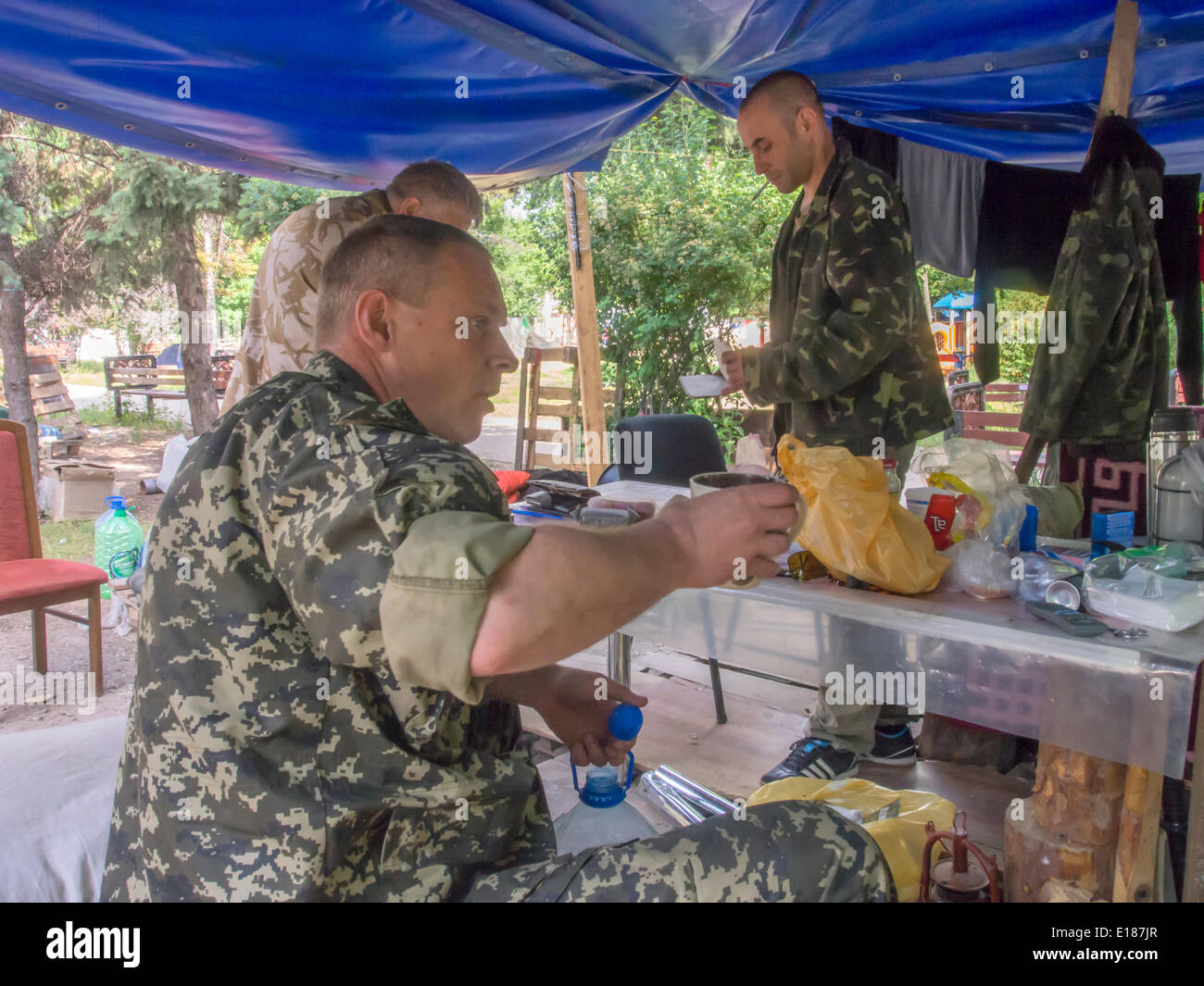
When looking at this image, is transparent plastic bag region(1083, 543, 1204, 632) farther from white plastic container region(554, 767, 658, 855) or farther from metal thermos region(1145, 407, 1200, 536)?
white plastic container region(554, 767, 658, 855)

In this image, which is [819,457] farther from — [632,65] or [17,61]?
[17,61]

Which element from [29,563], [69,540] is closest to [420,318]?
[29,563]

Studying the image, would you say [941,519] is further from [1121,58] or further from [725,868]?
[1121,58]

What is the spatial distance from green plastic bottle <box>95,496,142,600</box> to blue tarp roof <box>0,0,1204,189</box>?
2559 mm

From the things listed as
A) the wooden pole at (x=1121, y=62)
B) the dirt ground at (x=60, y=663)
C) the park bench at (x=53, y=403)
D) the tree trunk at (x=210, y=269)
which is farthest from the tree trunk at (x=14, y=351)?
the wooden pole at (x=1121, y=62)

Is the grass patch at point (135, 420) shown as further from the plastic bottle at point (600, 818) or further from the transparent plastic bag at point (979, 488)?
the transparent plastic bag at point (979, 488)

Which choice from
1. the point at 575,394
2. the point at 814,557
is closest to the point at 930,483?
the point at 814,557

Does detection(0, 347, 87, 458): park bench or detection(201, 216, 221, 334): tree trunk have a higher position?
detection(201, 216, 221, 334): tree trunk

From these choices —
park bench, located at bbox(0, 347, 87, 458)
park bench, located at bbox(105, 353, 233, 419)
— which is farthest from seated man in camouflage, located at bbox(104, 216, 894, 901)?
park bench, located at bbox(105, 353, 233, 419)

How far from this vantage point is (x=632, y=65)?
139 inches

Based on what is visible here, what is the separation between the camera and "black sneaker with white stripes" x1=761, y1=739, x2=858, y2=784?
285 centimetres

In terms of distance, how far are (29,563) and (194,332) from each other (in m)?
5.57

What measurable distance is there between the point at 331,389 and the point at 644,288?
8.76m

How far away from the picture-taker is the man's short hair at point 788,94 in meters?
2.92
